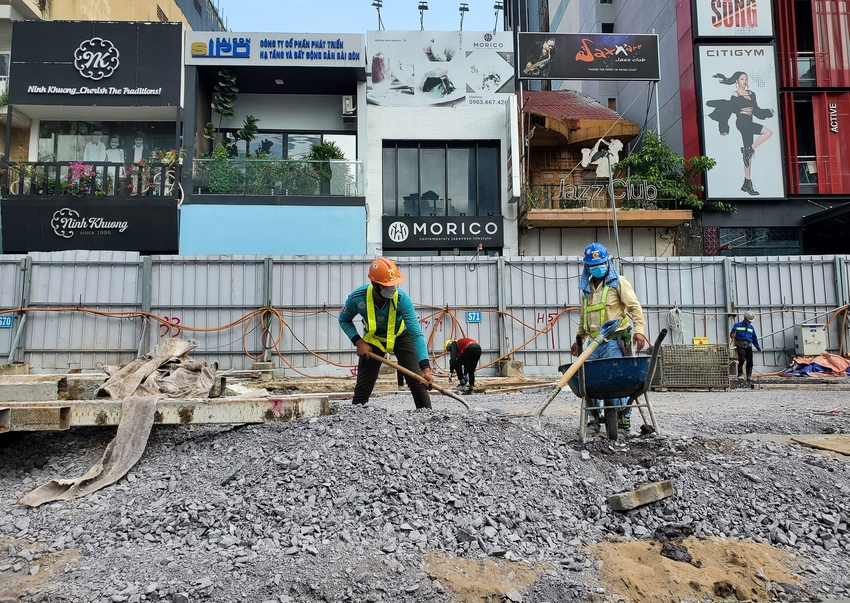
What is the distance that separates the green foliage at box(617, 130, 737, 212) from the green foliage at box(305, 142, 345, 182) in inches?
341

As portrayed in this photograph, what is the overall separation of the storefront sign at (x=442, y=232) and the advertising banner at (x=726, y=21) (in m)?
9.04

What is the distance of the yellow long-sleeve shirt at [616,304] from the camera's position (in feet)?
18.8

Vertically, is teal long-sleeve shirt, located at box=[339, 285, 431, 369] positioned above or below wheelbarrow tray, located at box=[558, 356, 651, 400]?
above

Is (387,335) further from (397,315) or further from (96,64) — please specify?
(96,64)

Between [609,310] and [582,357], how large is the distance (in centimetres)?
94

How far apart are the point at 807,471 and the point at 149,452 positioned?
16.2 ft

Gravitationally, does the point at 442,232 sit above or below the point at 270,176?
below

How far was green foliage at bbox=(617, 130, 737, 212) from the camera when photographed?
1885cm

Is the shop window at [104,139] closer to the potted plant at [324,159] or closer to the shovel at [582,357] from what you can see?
the potted plant at [324,159]

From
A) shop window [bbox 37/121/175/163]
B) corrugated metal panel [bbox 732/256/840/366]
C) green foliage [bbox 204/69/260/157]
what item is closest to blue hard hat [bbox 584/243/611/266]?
corrugated metal panel [bbox 732/256/840/366]

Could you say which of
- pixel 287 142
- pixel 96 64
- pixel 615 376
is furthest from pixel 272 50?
pixel 615 376

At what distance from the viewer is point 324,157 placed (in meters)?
18.0

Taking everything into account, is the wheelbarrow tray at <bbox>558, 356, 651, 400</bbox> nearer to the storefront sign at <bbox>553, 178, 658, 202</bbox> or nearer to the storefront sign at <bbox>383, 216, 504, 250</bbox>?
the storefront sign at <bbox>383, 216, 504, 250</bbox>

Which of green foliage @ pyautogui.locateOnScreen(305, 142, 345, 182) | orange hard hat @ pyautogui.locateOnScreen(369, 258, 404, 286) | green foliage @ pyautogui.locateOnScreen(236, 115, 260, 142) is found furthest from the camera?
green foliage @ pyautogui.locateOnScreen(236, 115, 260, 142)
